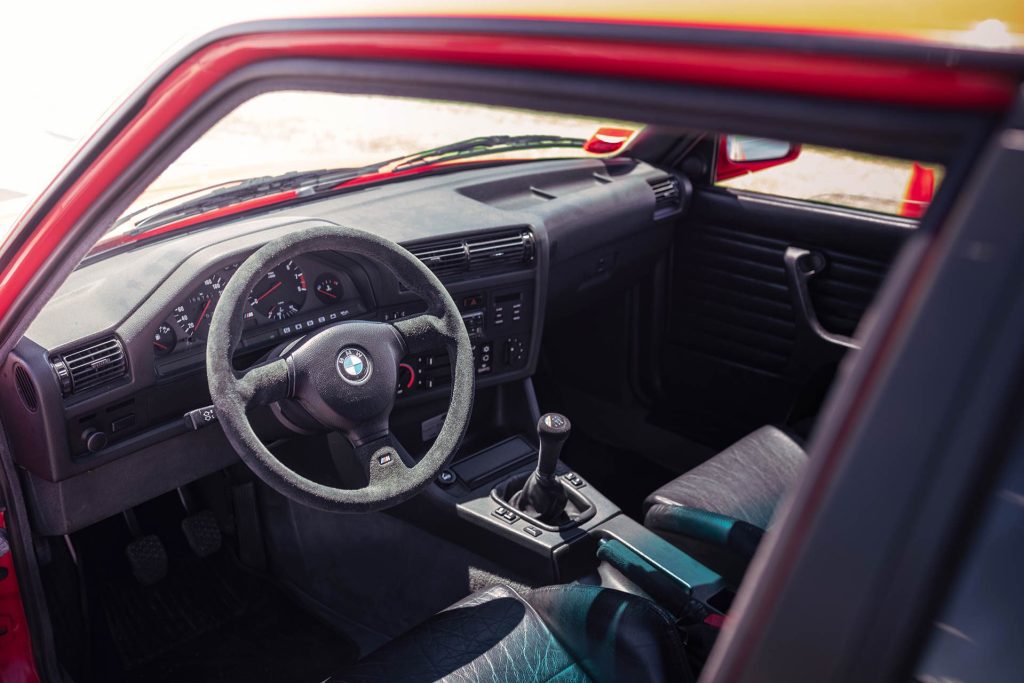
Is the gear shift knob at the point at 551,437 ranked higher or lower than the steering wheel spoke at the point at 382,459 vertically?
lower

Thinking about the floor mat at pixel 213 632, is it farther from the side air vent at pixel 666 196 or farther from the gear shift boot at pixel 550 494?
the side air vent at pixel 666 196

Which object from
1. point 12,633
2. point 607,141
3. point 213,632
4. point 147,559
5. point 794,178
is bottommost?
point 213,632

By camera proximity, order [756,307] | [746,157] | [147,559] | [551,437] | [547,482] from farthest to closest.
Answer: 1. [746,157]
2. [756,307]
3. [147,559]
4. [547,482]
5. [551,437]

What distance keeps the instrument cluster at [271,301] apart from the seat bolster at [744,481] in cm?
97

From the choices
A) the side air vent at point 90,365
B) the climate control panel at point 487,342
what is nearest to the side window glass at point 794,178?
the climate control panel at point 487,342

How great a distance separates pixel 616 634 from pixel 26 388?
4.12ft

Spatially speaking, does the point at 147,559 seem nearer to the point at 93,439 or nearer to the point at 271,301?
the point at 93,439

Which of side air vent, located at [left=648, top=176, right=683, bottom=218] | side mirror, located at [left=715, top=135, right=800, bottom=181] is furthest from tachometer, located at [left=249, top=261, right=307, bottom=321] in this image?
side mirror, located at [left=715, top=135, right=800, bottom=181]

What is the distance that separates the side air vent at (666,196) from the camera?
327 centimetres

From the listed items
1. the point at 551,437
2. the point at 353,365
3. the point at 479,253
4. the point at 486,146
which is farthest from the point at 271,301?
the point at 486,146

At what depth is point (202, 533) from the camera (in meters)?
2.83

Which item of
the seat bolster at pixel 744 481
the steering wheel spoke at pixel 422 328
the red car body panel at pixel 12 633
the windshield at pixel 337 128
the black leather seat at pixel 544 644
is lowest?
the windshield at pixel 337 128

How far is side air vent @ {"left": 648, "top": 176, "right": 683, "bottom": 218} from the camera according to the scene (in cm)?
327

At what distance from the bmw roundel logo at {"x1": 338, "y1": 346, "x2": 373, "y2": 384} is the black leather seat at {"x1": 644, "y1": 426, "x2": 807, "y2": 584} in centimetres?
87
